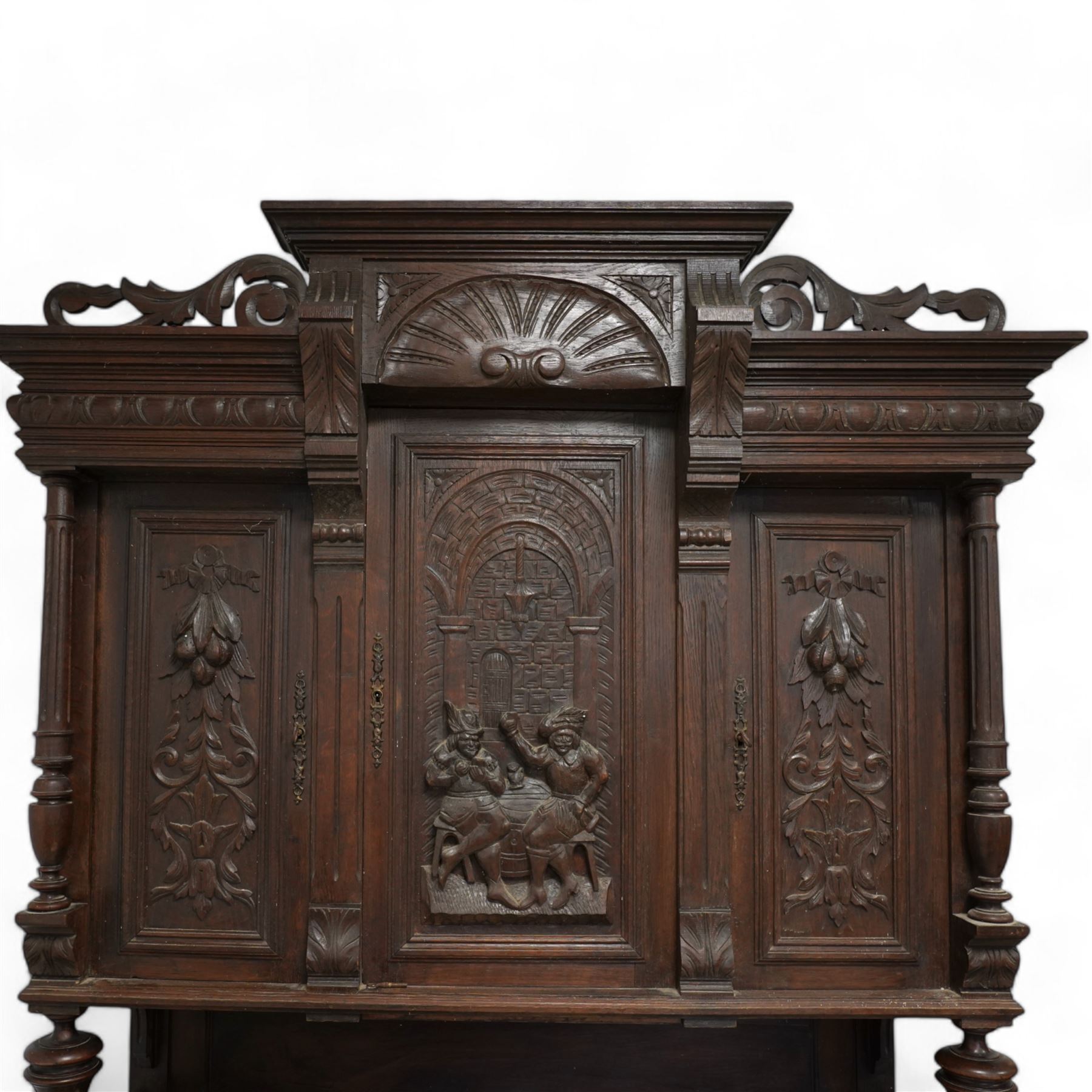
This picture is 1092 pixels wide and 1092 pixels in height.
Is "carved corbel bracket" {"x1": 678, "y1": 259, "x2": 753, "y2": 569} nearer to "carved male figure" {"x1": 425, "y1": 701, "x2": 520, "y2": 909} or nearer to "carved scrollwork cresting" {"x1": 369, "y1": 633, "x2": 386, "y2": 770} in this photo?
"carved male figure" {"x1": 425, "y1": 701, "x2": 520, "y2": 909}

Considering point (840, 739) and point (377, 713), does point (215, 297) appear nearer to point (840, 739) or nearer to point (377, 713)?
point (377, 713)

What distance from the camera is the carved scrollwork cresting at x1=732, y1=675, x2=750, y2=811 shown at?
9.57 ft

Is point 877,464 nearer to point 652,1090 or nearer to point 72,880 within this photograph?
point 652,1090

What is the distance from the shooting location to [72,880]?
2.91m

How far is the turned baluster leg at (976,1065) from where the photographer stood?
284cm

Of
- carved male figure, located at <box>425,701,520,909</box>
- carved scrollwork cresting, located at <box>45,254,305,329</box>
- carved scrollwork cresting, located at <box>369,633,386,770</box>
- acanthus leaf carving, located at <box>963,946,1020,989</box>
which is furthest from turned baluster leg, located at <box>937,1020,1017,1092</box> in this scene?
carved scrollwork cresting, located at <box>45,254,305,329</box>

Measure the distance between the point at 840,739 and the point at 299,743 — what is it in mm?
1615

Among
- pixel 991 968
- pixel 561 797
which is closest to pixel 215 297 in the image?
pixel 561 797

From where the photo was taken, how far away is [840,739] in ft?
9.75

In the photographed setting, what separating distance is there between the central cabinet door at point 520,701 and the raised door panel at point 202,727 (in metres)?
0.27

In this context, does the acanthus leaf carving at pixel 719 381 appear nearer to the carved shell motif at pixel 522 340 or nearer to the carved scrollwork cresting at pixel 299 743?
the carved shell motif at pixel 522 340

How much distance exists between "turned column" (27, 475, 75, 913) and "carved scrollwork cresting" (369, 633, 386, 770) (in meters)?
0.88

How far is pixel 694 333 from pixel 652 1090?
2362 millimetres

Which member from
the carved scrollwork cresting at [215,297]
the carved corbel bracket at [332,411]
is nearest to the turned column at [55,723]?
the carved scrollwork cresting at [215,297]
